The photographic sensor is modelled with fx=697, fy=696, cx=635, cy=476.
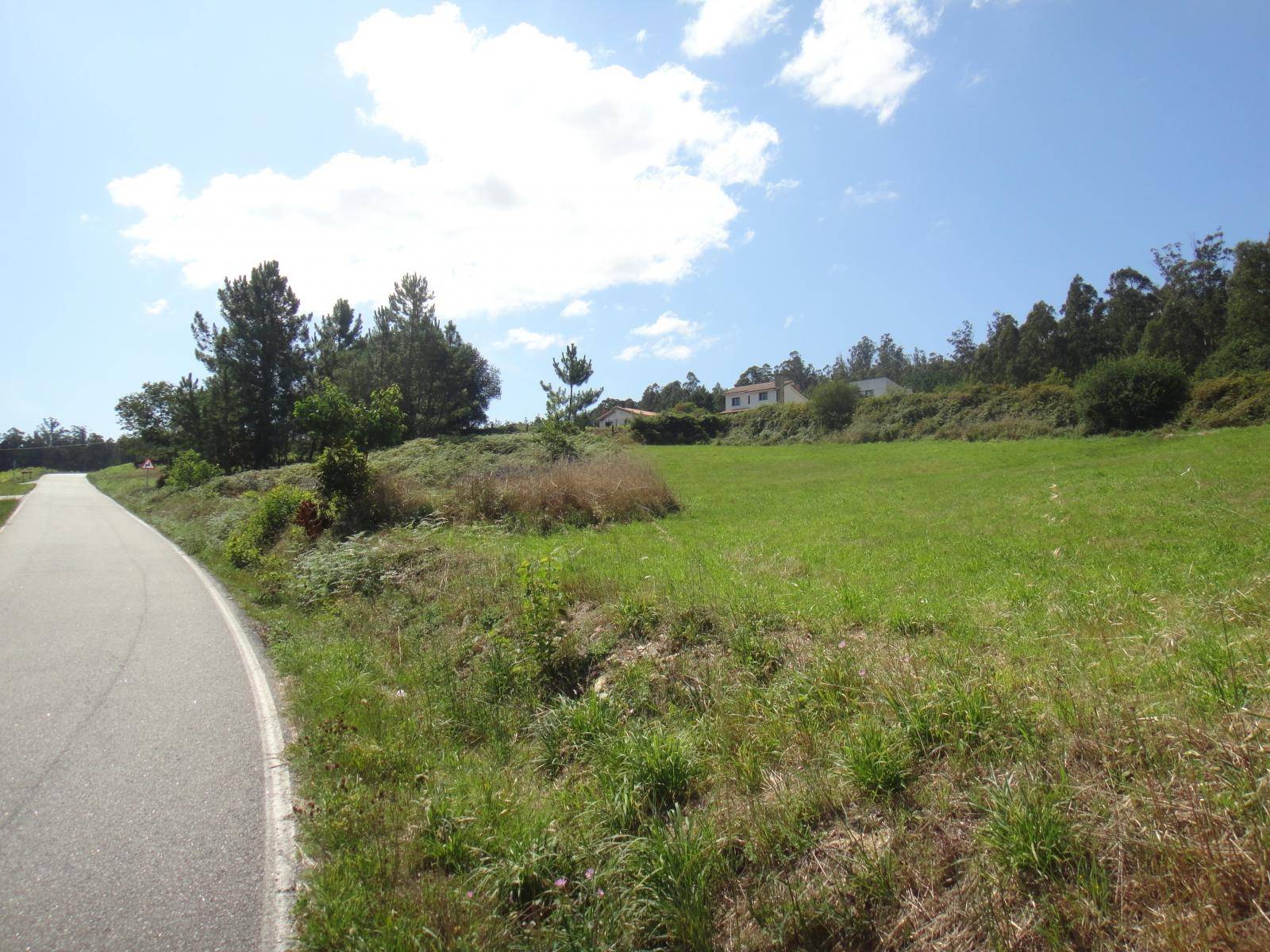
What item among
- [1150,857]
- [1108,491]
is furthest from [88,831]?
[1108,491]

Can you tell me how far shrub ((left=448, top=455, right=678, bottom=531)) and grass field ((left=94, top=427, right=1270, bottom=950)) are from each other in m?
6.28

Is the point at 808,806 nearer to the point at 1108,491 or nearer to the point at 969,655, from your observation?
the point at 969,655

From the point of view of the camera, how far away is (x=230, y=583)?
1434 cm

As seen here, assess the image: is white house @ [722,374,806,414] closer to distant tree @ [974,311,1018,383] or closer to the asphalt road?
distant tree @ [974,311,1018,383]

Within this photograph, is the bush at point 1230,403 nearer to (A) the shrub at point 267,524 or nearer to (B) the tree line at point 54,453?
(A) the shrub at point 267,524

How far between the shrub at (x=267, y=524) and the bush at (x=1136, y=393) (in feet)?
107

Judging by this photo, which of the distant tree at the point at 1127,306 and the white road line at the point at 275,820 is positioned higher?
the distant tree at the point at 1127,306

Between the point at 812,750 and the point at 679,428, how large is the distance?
5445 centimetres

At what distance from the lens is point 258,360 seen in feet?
179

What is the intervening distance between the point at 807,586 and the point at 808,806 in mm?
4487

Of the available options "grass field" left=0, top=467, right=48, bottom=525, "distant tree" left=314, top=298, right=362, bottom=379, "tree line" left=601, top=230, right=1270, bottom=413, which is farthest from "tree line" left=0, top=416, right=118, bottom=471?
"tree line" left=601, top=230, right=1270, bottom=413

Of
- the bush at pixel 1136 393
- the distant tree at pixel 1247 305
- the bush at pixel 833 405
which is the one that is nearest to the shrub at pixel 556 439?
the bush at pixel 1136 393

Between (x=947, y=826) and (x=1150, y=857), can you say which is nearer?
(x=1150, y=857)

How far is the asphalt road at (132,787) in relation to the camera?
3598 mm
